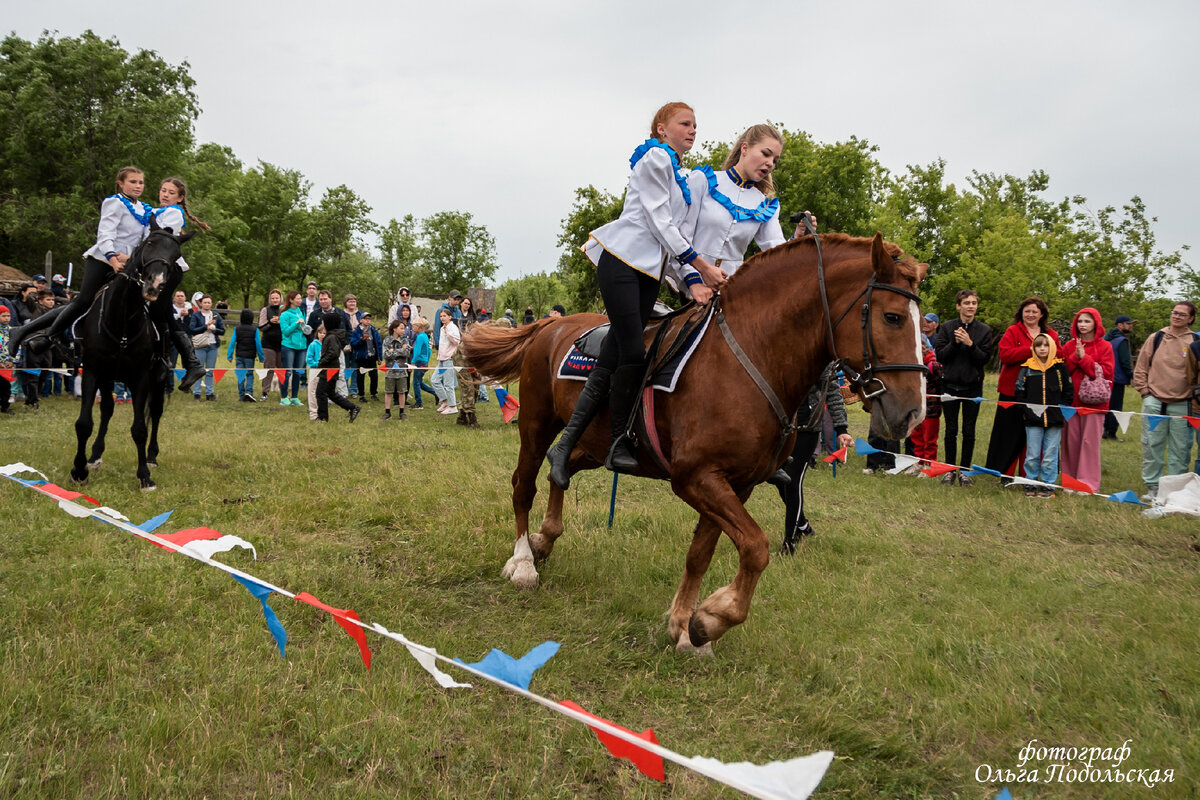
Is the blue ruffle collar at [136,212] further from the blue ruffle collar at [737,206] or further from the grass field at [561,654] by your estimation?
the blue ruffle collar at [737,206]

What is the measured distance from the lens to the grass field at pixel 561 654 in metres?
3.04

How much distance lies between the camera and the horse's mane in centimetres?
369

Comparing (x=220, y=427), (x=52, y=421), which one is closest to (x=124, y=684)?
(x=220, y=427)

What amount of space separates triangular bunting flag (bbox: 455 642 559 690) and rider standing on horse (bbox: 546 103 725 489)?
1.82 metres

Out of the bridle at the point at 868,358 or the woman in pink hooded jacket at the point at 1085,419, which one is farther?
the woman in pink hooded jacket at the point at 1085,419

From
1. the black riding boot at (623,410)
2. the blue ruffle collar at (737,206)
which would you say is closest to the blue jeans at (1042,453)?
the blue ruffle collar at (737,206)

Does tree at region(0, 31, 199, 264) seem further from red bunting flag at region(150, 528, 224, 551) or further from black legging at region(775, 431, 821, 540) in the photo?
black legging at region(775, 431, 821, 540)

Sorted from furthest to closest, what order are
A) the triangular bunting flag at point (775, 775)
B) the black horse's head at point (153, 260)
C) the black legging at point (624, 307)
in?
the black horse's head at point (153, 260)
the black legging at point (624, 307)
the triangular bunting flag at point (775, 775)

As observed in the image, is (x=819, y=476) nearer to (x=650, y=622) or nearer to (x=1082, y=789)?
(x=650, y=622)

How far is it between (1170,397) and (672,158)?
868cm

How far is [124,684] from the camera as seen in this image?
3.43 meters

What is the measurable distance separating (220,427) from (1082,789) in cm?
1237

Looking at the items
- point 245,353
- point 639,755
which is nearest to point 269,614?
point 639,755

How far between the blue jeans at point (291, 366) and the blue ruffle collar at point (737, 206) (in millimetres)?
14215
